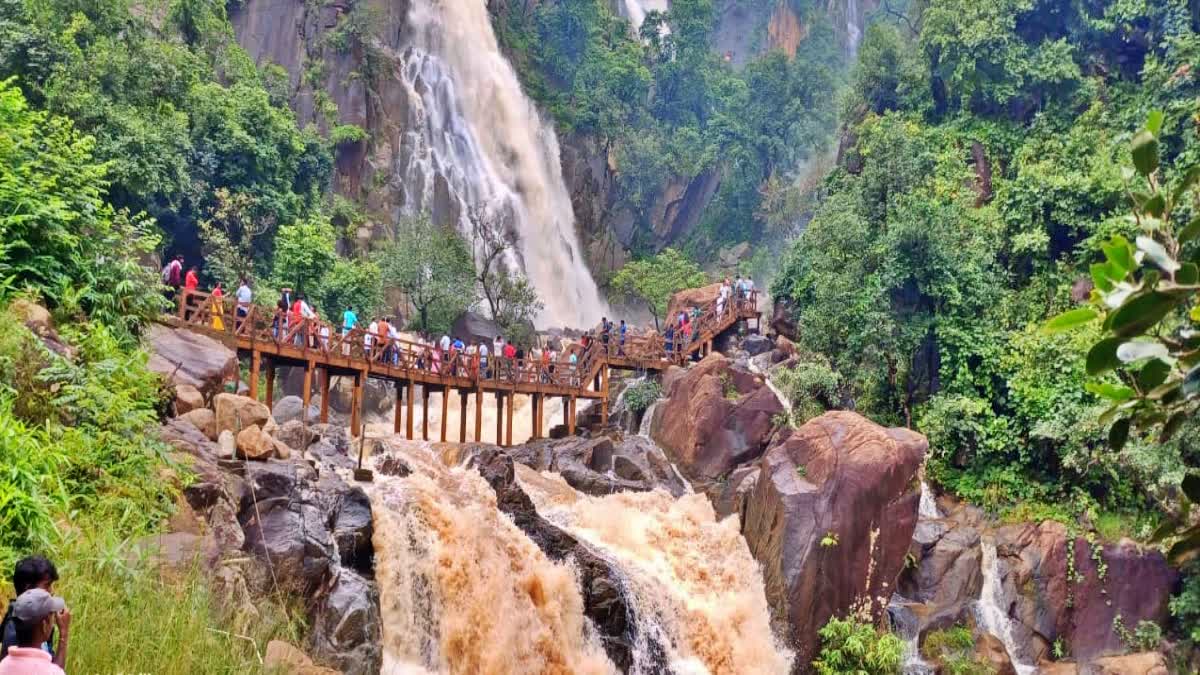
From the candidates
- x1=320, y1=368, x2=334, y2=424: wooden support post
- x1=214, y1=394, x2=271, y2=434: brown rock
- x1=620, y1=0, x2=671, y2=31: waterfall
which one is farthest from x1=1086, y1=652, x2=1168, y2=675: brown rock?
x1=620, y1=0, x2=671, y2=31: waterfall

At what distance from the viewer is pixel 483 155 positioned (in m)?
35.7

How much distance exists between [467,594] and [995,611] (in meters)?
10.0

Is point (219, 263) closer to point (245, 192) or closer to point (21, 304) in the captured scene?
point (245, 192)

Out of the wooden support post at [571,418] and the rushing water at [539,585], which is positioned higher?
the wooden support post at [571,418]

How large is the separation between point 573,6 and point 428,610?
114 ft

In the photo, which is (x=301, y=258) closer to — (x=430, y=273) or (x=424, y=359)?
(x=430, y=273)

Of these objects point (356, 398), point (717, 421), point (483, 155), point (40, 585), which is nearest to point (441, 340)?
point (356, 398)

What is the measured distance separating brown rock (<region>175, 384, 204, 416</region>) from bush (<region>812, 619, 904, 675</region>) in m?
9.98

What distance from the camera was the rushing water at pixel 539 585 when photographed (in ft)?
37.6

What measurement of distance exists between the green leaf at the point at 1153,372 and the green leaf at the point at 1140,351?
0.08 ft

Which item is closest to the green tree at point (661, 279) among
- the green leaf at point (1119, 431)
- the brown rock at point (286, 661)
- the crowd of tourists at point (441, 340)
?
the crowd of tourists at point (441, 340)

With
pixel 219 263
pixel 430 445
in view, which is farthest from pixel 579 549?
pixel 219 263

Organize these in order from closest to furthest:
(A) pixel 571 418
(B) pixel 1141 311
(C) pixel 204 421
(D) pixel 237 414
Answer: (B) pixel 1141 311 → (C) pixel 204 421 → (D) pixel 237 414 → (A) pixel 571 418

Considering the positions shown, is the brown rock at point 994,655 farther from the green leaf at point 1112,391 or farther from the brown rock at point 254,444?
the green leaf at point 1112,391
